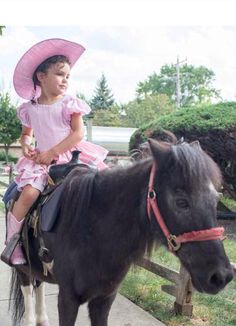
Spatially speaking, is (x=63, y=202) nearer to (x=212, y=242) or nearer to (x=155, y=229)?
(x=155, y=229)

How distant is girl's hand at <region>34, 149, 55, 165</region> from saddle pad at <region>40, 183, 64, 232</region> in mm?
337

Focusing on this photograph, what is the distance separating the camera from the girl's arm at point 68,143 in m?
3.28

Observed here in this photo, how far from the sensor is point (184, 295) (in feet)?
13.9

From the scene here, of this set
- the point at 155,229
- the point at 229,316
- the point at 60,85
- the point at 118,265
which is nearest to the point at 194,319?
the point at 229,316

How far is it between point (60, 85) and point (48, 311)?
238 cm

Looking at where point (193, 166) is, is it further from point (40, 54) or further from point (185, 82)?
point (185, 82)

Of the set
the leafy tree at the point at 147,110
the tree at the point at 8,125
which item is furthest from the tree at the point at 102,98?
the tree at the point at 8,125

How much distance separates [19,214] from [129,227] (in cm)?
106

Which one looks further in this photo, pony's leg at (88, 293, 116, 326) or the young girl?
the young girl

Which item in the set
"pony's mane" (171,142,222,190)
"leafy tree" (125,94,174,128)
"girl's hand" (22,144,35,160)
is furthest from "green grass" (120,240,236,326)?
"leafy tree" (125,94,174,128)

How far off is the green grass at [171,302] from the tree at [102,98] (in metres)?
79.2

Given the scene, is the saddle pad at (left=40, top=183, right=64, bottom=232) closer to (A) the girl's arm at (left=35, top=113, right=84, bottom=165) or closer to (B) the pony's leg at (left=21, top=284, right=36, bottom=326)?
(A) the girl's arm at (left=35, top=113, right=84, bottom=165)

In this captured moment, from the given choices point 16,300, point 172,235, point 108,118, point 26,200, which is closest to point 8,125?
point 16,300

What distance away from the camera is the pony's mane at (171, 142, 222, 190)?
7.18 feet
